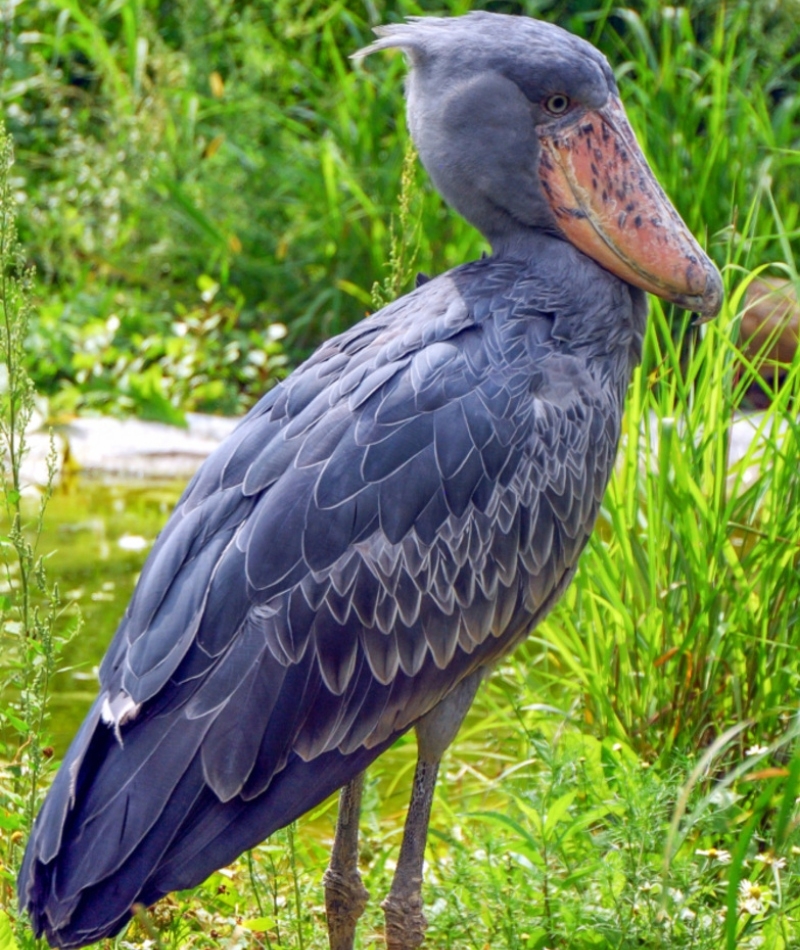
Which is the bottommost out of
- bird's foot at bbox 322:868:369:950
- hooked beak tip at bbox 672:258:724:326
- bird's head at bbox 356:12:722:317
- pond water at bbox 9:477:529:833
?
pond water at bbox 9:477:529:833

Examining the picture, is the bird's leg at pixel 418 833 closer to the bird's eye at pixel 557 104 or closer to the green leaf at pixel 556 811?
the green leaf at pixel 556 811

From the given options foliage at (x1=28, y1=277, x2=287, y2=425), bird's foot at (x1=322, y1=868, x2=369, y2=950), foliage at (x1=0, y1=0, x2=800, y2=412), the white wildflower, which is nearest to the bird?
bird's foot at (x1=322, y1=868, x2=369, y2=950)

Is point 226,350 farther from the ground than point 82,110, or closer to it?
closer to it

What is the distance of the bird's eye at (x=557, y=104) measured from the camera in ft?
8.46

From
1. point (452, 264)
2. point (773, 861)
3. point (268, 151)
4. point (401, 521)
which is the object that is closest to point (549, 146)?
point (401, 521)

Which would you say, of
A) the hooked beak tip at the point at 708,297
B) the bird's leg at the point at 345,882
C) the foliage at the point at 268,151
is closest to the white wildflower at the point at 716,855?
the bird's leg at the point at 345,882

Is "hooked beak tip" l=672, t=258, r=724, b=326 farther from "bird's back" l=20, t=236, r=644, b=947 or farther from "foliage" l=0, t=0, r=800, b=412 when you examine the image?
"foliage" l=0, t=0, r=800, b=412

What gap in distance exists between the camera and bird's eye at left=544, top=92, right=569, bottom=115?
8.46ft

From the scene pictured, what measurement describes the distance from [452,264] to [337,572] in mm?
3220

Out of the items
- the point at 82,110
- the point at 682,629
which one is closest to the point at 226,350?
the point at 82,110

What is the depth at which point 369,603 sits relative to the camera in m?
2.24

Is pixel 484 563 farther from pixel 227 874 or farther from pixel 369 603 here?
pixel 227 874

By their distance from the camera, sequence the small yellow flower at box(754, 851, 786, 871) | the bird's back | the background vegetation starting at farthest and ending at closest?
the background vegetation, the small yellow flower at box(754, 851, 786, 871), the bird's back

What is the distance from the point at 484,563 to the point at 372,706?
0.95 ft
